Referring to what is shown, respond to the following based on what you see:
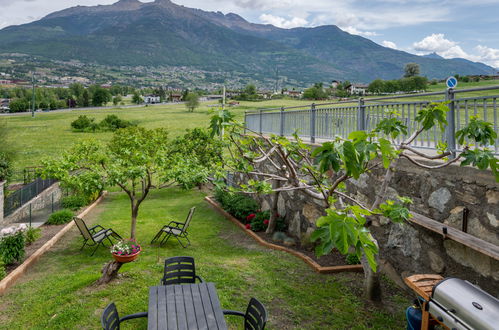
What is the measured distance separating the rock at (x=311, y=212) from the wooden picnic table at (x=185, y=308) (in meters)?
4.57

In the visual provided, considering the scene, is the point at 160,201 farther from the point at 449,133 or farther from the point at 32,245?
the point at 449,133

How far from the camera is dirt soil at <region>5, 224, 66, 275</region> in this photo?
26.0 feet

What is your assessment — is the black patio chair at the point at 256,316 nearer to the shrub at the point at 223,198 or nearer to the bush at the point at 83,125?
the shrub at the point at 223,198

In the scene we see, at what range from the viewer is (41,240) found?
10.2 meters

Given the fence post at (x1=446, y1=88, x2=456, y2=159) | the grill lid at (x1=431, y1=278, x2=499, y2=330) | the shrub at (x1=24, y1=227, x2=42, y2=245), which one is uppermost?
the fence post at (x1=446, y1=88, x2=456, y2=159)

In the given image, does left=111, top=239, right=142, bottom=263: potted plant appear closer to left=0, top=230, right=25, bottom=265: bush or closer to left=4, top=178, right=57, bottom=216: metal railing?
left=0, top=230, right=25, bottom=265: bush

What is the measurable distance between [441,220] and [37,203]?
1527 cm

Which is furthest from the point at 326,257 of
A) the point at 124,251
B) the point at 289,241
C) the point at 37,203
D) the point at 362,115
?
the point at 37,203

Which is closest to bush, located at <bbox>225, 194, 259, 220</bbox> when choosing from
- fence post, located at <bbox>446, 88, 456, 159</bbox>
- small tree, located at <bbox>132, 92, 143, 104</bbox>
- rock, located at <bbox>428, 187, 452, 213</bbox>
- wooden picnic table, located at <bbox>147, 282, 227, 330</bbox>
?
wooden picnic table, located at <bbox>147, 282, 227, 330</bbox>

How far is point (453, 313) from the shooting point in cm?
311

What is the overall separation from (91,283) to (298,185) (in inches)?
167

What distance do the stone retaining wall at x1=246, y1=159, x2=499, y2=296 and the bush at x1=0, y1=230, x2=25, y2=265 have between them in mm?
7648

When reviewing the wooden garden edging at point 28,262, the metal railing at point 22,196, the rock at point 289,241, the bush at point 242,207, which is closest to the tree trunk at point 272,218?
the rock at point 289,241

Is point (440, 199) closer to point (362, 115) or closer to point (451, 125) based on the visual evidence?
point (451, 125)
